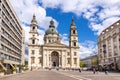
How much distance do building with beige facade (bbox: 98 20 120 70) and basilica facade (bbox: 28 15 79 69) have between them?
42501 mm

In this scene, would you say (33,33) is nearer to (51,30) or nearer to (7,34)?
(51,30)

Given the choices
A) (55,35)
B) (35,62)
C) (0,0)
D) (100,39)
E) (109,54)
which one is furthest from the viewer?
(55,35)

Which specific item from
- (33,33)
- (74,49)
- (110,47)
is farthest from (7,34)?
(74,49)

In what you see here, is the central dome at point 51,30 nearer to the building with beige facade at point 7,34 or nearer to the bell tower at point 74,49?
the bell tower at point 74,49

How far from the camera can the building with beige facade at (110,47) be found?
7731 centimetres

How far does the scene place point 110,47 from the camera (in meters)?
85.2

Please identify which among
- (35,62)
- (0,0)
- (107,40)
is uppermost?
(0,0)

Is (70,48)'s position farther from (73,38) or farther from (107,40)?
(107,40)

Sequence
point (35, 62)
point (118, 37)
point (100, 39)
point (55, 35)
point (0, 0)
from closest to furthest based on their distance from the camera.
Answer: point (0, 0) < point (118, 37) < point (100, 39) < point (35, 62) < point (55, 35)

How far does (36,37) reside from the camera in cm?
13738

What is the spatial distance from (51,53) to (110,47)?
200ft

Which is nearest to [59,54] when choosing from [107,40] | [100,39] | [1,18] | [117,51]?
[100,39]

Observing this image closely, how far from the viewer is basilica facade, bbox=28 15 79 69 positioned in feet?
444

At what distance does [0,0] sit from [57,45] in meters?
87.7
